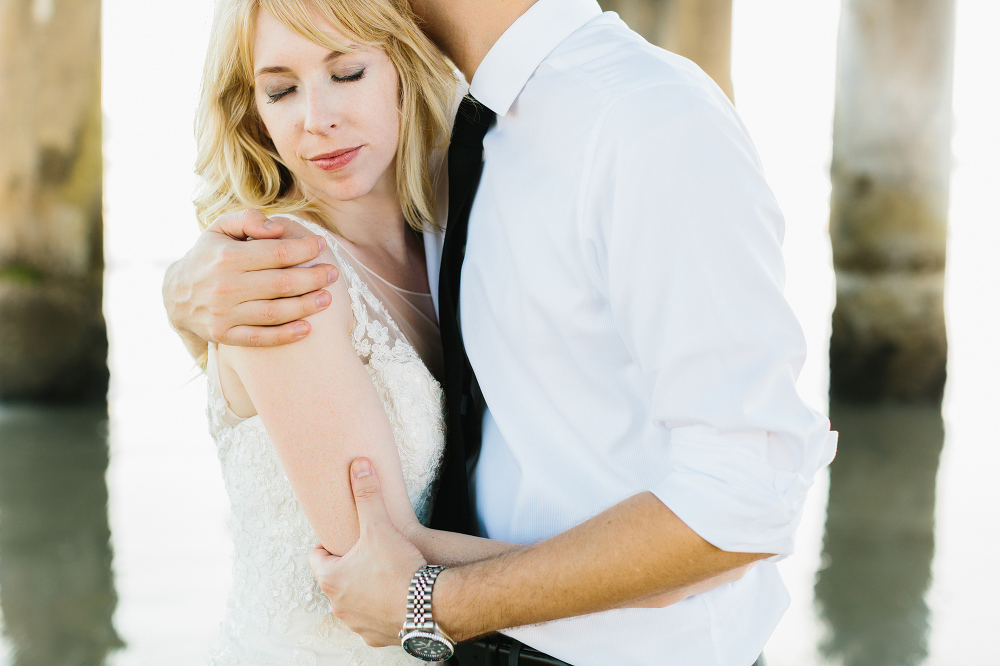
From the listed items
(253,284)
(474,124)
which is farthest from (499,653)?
(474,124)

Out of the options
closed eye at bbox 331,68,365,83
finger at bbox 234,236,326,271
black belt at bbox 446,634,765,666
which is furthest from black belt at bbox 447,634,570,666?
closed eye at bbox 331,68,365,83

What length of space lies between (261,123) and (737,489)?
127 centimetres

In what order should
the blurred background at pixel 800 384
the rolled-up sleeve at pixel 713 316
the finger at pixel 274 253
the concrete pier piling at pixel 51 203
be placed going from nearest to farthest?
the rolled-up sleeve at pixel 713 316 < the finger at pixel 274 253 < the blurred background at pixel 800 384 < the concrete pier piling at pixel 51 203

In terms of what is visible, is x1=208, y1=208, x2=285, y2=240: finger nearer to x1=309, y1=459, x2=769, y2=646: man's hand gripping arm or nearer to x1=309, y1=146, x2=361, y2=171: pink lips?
x1=309, y1=146, x2=361, y2=171: pink lips

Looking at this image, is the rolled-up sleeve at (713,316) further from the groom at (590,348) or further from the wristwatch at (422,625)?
the wristwatch at (422,625)

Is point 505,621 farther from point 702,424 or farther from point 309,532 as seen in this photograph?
point 309,532

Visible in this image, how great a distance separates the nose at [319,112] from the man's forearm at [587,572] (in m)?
0.82

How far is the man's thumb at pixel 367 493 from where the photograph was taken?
1293mm

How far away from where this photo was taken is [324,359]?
4.35 feet

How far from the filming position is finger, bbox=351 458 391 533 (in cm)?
129

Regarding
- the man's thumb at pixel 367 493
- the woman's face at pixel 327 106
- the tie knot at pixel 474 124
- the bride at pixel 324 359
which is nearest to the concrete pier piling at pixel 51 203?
the bride at pixel 324 359

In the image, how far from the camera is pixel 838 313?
18.7ft

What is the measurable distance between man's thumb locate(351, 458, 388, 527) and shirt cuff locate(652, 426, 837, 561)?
18.0 inches

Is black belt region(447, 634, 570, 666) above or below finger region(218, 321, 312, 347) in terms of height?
below
